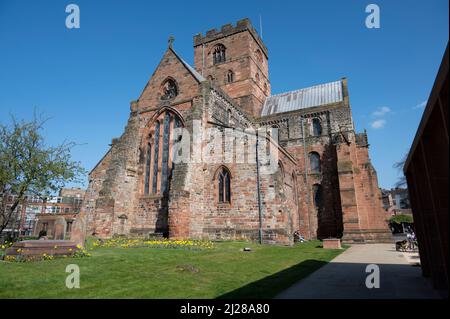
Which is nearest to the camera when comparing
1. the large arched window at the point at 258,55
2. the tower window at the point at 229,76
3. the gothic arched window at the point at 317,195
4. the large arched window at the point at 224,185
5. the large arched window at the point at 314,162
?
the large arched window at the point at 224,185

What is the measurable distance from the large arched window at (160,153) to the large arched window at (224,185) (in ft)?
12.3

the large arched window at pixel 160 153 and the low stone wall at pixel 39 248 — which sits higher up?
the large arched window at pixel 160 153

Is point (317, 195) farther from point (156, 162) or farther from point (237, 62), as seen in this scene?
point (237, 62)

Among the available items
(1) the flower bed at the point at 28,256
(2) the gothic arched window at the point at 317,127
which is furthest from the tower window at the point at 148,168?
(2) the gothic arched window at the point at 317,127

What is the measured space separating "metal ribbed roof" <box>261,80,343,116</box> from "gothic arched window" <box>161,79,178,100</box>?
660 inches

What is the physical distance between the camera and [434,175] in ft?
17.6

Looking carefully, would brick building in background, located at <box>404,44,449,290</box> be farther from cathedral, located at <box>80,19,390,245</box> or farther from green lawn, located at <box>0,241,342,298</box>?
cathedral, located at <box>80,19,390,245</box>

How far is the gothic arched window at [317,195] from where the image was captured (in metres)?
28.4

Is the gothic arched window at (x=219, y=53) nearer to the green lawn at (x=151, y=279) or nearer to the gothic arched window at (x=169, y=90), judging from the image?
the gothic arched window at (x=169, y=90)

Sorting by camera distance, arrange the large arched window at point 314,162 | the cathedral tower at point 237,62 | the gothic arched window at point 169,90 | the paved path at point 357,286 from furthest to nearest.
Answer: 1. the cathedral tower at point 237,62
2. the large arched window at point 314,162
3. the gothic arched window at point 169,90
4. the paved path at point 357,286

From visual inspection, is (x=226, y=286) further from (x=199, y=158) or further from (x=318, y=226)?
(x=318, y=226)

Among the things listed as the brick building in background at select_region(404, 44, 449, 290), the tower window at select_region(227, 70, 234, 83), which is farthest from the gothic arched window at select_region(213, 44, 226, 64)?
the brick building in background at select_region(404, 44, 449, 290)
